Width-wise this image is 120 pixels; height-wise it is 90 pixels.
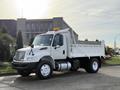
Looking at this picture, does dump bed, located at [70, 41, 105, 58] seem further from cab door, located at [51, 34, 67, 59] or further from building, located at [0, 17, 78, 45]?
building, located at [0, 17, 78, 45]

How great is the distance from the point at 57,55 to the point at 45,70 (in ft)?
5.27

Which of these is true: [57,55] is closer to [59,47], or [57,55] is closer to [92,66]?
[59,47]

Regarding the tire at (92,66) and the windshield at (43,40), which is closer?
the windshield at (43,40)

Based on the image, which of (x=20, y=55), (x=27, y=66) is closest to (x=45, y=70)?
(x=27, y=66)

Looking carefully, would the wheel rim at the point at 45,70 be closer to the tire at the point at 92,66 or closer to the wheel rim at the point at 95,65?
the tire at the point at 92,66

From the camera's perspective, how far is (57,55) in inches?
748

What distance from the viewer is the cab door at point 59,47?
738 inches

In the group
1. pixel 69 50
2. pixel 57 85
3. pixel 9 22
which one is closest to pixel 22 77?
pixel 69 50

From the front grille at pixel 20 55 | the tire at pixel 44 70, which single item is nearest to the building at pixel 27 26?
the front grille at pixel 20 55

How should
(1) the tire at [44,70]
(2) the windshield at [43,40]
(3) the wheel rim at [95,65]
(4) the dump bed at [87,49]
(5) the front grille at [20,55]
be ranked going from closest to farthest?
(1) the tire at [44,70], (5) the front grille at [20,55], (2) the windshield at [43,40], (4) the dump bed at [87,49], (3) the wheel rim at [95,65]

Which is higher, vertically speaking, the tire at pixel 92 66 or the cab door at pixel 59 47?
the cab door at pixel 59 47

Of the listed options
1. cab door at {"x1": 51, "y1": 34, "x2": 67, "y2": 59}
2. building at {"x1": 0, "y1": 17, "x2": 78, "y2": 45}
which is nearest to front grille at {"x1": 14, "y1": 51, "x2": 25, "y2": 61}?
cab door at {"x1": 51, "y1": 34, "x2": 67, "y2": 59}

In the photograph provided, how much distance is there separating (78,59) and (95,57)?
1.66 metres

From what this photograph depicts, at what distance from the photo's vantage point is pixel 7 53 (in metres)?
→ 33.0
